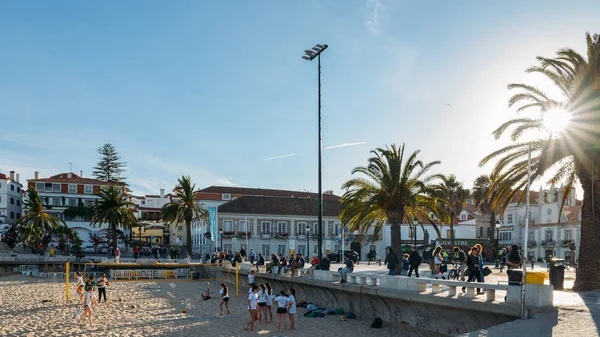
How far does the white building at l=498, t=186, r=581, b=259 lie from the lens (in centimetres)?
5722

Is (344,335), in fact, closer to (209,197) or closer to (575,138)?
(575,138)

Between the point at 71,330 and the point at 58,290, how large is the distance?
52.1 ft

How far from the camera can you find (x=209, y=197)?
80.4 m

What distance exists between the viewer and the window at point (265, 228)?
64.2 metres

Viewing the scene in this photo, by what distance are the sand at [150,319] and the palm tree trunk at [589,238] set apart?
5790mm

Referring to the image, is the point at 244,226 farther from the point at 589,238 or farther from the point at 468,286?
the point at 468,286

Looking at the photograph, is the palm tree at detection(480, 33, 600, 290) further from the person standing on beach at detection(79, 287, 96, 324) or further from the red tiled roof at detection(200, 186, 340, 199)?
the red tiled roof at detection(200, 186, 340, 199)

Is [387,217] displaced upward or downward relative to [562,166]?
downward

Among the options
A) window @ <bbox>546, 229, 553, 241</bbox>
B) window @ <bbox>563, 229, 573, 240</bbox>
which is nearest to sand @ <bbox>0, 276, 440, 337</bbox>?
window @ <bbox>563, 229, 573, 240</bbox>

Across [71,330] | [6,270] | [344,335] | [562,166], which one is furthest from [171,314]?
[6,270]

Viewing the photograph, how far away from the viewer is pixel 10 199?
263 ft

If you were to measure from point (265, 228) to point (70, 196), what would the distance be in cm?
3581

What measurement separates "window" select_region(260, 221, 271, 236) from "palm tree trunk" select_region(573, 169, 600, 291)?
1904 inches

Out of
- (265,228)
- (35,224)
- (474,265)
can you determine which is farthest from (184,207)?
(474,265)
